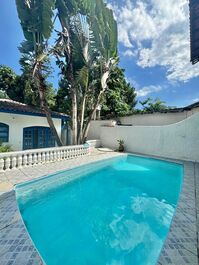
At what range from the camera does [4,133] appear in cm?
1362

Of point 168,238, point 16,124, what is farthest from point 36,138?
point 168,238

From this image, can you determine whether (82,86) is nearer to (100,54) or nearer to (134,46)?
(100,54)

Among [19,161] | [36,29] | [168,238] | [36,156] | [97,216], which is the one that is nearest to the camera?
[168,238]

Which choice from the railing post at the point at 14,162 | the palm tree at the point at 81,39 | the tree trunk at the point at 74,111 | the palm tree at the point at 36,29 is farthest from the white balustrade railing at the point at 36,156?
the palm tree at the point at 36,29

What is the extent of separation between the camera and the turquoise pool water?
3689 millimetres

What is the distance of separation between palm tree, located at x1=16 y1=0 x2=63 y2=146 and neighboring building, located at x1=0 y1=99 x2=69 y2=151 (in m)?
3.54

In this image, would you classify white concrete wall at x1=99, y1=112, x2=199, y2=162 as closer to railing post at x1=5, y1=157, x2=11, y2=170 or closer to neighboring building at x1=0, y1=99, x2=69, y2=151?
neighboring building at x1=0, y1=99, x2=69, y2=151

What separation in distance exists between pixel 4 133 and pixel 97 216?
11366 mm

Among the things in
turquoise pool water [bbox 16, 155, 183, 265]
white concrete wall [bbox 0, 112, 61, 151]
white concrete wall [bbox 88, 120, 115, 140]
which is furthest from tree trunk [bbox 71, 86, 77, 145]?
white concrete wall [bbox 88, 120, 115, 140]

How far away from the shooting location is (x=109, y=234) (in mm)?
4422

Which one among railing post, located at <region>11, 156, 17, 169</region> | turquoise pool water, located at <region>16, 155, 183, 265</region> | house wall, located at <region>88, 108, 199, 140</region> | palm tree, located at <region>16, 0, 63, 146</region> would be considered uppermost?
palm tree, located at <region>16, 0, 63, 146</region>

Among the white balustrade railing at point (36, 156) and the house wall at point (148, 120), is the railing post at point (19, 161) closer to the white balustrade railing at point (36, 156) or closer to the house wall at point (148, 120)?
the white balustrade railing at point (36, 156)

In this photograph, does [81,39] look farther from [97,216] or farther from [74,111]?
[97,216]

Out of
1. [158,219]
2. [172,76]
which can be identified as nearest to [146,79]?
[172,76]
